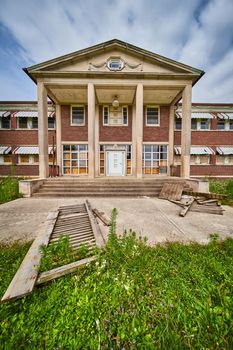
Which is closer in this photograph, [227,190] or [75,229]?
[75,229]

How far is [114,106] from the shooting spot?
38.5ft

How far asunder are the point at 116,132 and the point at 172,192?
25.9ft

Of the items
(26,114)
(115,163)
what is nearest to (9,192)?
(115,163)

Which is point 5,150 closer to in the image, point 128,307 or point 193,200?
point 193,200

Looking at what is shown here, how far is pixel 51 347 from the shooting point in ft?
3.76

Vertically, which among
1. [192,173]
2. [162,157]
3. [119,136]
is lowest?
[192,173]

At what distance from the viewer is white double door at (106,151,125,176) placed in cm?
1272

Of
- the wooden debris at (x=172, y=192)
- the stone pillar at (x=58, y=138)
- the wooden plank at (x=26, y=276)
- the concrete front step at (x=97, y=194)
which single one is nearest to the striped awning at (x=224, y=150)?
the wooden debris at (x=172, y=192)

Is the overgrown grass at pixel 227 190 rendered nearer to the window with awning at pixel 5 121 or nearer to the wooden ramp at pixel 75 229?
the wooden ramp at pixel 75 229

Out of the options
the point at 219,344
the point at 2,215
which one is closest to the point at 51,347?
the point at 219,344

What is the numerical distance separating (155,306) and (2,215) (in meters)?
4.79

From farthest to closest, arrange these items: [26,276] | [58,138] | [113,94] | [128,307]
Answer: [58,138] < [113,94] < [26,276] < [128,307]

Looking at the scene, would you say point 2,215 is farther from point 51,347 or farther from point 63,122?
point 63,122

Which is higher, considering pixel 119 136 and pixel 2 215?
pixel 119 136
